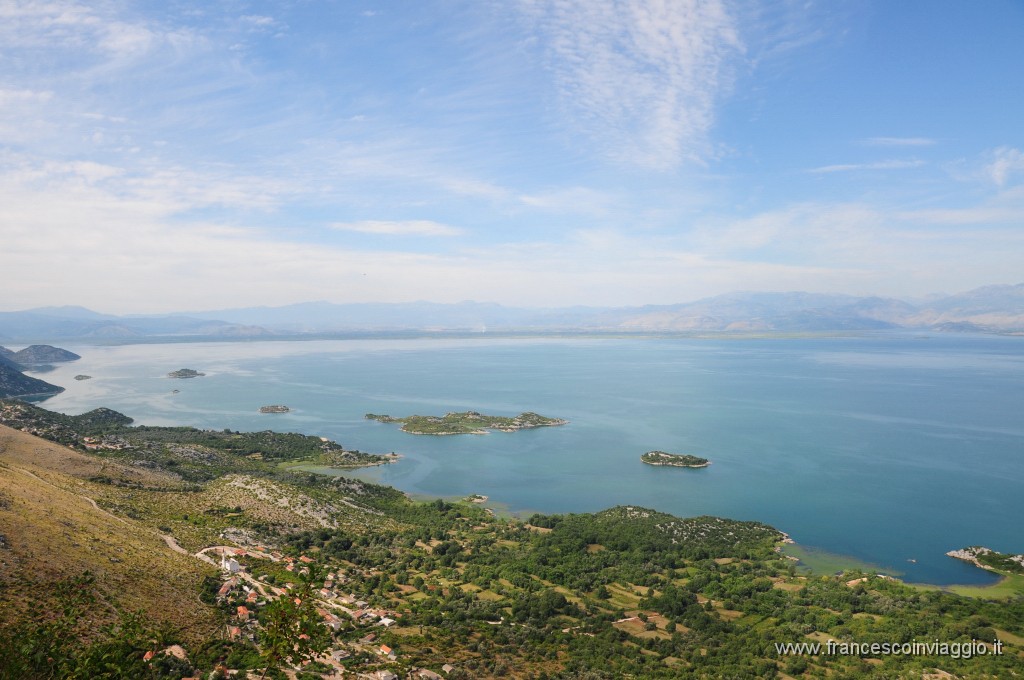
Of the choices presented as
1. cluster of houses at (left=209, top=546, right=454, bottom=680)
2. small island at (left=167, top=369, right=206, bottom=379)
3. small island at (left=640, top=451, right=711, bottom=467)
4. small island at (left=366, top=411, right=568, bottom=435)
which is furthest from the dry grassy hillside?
small island at (left=167, top=369, right=206, bottom=379)

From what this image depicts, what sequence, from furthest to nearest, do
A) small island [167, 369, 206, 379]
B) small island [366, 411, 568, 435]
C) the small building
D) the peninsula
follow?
small island [167, 369, 206, 379] → small island [366, 411, 568, 435] → the peninsula → the small building

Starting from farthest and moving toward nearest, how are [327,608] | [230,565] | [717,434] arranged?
[717,434] < [230,565] < [327,608]

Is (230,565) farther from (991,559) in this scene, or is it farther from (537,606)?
(991,559)

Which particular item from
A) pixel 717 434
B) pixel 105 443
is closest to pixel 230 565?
pixel 105 443

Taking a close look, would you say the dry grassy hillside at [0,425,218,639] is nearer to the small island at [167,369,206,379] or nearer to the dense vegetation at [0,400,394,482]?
the dense vegetation at [0,400,394,482]

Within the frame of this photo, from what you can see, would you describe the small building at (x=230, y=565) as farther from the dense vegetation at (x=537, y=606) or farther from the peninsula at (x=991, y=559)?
the peninsula at (x=991, y=559)

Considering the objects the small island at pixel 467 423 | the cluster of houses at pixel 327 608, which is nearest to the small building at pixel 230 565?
the cluster of houses at pixel 327 608

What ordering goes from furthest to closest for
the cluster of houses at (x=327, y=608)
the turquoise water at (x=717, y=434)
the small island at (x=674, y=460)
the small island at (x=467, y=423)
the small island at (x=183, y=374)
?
the small island at (x=183, y=374), the small island at (x=467, y=423), the small island at (x=674, y=460), the turquoise water at (x=717, y=434), the cluster of houses at (x=327, y=608)
